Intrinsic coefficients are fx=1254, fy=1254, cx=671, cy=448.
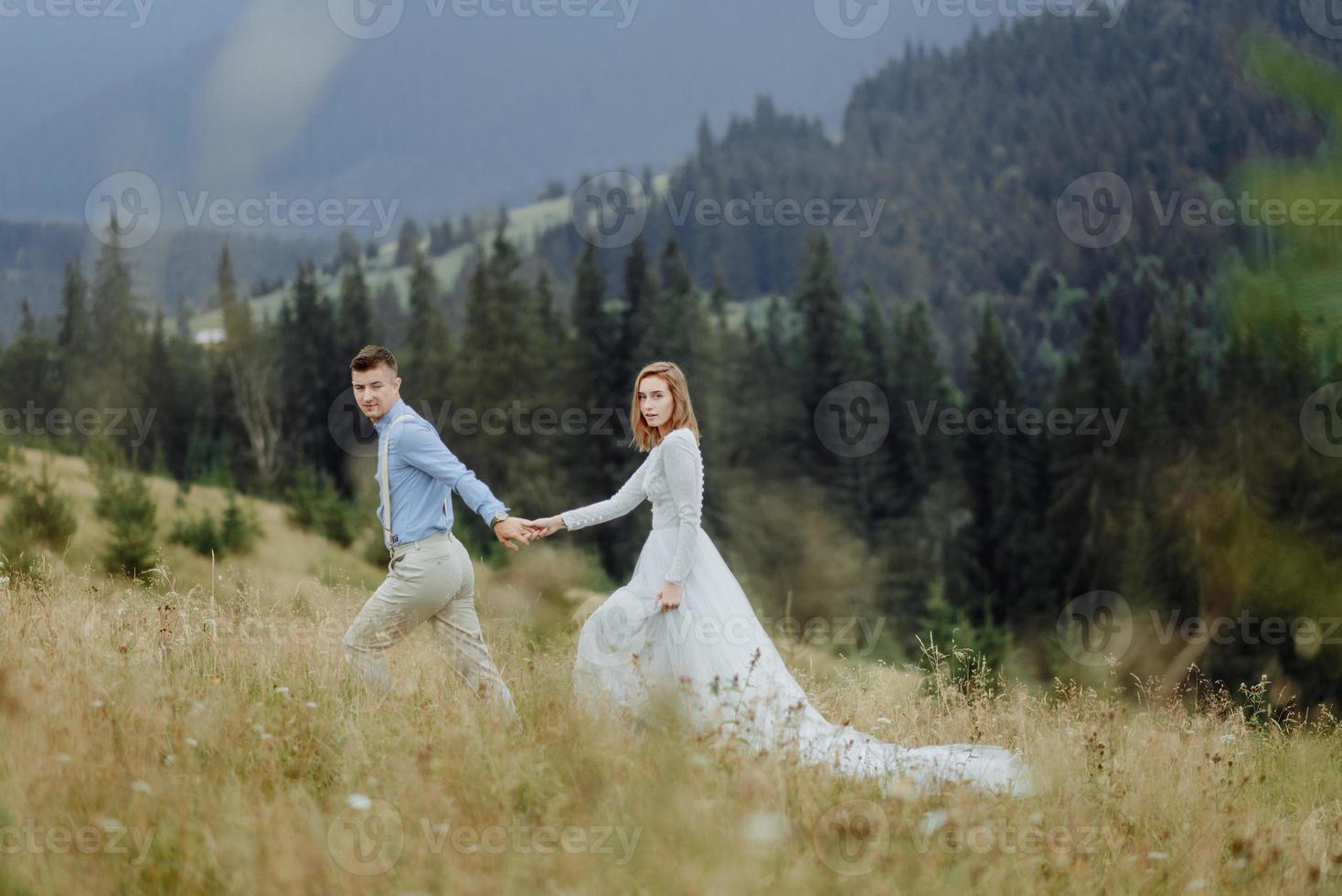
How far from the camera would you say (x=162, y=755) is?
4.92 m

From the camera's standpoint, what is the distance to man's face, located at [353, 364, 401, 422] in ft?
20.3

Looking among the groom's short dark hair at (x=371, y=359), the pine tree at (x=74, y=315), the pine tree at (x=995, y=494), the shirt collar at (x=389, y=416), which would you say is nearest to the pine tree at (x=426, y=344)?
the pine tree at (x=74, y=315)

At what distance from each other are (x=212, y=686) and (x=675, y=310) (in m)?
55.3

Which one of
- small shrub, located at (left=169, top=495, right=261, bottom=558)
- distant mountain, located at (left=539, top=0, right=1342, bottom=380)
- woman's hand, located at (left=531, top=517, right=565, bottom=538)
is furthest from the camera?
distant mountain, located at (left=539, top=0, right=1342, bottom=380)

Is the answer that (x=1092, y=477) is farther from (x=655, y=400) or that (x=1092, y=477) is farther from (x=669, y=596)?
(x=669, y=596)

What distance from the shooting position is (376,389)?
6.20 metres

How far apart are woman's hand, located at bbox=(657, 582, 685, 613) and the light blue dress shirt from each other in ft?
3.01

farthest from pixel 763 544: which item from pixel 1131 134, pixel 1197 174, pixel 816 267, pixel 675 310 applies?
pixel 1131 134

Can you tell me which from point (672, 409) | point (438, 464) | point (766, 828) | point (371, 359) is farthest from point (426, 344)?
point (766, 828)

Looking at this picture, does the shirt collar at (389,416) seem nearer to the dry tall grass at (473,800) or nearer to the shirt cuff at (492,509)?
the shirt cuff at (492,509)

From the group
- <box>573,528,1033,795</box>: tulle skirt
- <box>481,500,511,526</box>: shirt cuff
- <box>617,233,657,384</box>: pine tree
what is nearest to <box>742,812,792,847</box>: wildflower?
<box>573,528,1033,795</box>: tulle skirt

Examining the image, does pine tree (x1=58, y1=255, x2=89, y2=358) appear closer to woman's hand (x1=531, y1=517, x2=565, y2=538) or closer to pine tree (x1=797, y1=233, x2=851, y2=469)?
pine tree (x1=797, y1=233, x2=851, y2=469)

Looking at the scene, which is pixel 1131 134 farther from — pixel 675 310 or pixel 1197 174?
pixel 675 310

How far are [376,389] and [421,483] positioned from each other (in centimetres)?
51
